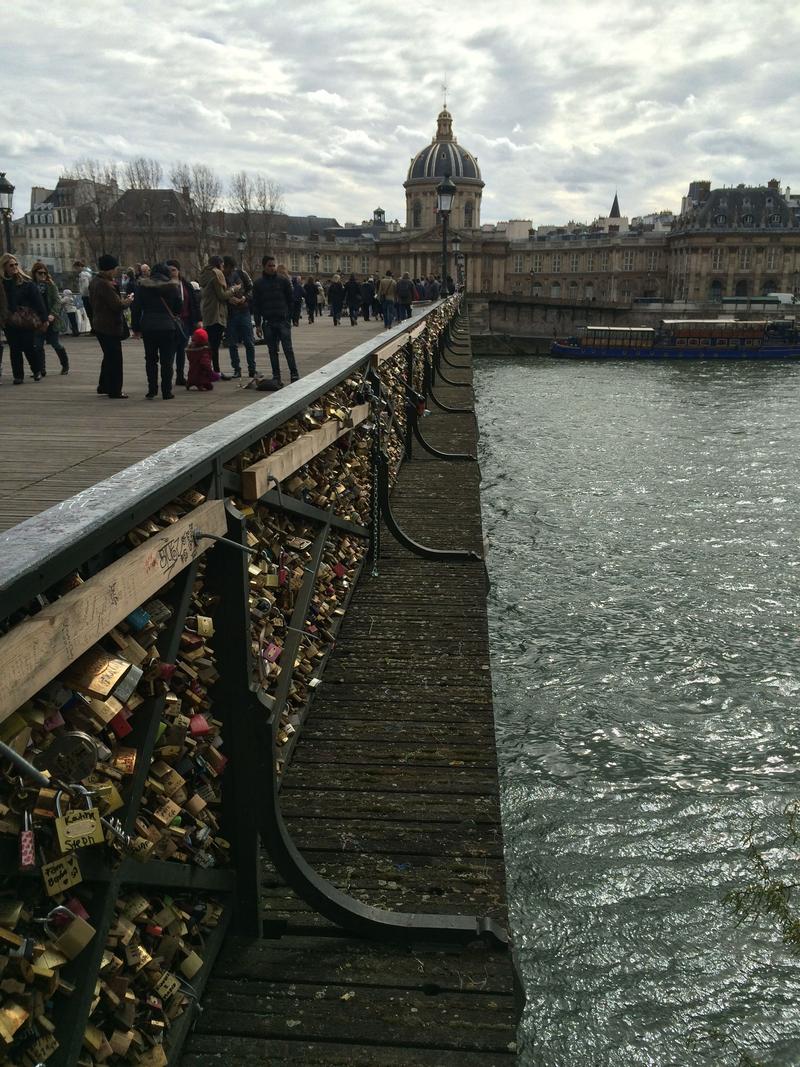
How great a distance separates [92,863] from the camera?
2270 mm

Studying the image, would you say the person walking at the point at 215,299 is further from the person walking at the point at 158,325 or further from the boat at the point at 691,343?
the boat at the point at 691,343

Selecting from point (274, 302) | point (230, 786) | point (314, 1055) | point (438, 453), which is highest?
point (274, 302)

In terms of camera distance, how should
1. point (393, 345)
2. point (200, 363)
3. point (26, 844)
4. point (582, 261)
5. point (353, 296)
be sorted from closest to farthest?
point (26, 844), point (393, 345), point (200, 363), point (353, 296), point (582, 261)

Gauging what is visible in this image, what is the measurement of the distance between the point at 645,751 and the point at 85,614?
660 cm

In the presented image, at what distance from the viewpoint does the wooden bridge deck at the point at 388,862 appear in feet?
9.38

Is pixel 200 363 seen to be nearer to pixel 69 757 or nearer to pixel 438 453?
pixel 438 453

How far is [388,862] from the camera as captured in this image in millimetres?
3713

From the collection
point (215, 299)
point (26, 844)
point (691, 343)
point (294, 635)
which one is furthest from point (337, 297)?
point (691, 343)

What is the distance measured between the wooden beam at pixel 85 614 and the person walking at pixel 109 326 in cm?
649

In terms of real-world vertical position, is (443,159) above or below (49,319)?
above

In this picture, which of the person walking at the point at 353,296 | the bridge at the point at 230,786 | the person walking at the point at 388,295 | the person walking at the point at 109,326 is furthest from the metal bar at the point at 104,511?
the person walking at the point at 353,296

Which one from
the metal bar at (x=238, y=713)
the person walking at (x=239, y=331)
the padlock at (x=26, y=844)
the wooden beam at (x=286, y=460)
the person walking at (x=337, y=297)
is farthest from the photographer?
the person walking at (x=337, y=297)

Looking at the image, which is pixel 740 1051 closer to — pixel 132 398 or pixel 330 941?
pixel 330 941

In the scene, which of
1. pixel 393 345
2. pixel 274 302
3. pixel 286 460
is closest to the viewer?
pixel 286 460
